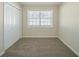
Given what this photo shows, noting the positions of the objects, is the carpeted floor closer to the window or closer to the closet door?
the closet door

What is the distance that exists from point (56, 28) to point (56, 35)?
395mm

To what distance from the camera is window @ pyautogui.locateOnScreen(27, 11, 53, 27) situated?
348 inches

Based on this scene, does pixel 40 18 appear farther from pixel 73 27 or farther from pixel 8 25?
pixel 73 27

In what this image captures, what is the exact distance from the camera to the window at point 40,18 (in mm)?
8828

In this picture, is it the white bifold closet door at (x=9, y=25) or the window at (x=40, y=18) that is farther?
the window at (x=40, y=18)

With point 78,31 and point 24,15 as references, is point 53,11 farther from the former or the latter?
point 78,31

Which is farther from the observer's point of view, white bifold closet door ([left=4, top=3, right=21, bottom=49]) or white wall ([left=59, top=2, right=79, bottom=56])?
white bifold closet door ([left=4, top=3, right=21, bottom=49])

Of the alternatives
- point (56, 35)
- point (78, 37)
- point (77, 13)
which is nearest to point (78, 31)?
point (78, 37)

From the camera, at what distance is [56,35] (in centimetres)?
870

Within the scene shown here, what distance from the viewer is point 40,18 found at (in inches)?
352

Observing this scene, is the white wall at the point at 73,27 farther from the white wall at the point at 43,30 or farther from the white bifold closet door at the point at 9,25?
the white wall at the point at 43,30

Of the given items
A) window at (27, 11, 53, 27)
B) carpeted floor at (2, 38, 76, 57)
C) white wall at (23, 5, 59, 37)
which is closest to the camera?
carpeted floor at (2, 38, 76, 57)

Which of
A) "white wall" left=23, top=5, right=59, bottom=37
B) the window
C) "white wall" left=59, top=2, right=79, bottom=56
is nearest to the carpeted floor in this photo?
"white wall" left=59, top=2, right=79, bottom=56

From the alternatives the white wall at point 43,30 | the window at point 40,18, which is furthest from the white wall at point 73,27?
the window at point 40,18
